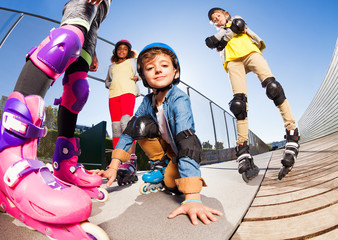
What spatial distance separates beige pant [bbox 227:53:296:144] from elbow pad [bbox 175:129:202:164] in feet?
2.92

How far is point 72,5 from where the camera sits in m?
0.90

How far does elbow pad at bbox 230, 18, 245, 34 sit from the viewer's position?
1759mm

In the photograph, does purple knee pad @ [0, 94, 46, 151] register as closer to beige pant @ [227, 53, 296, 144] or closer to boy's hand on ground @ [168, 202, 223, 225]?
boy's hand on ground @ [168, 202, 223, 225]

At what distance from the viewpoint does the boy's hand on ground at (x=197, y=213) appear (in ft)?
2.18

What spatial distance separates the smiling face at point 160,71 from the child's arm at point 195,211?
740 millimetres

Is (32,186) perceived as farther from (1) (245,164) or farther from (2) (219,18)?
(2) (219,18)

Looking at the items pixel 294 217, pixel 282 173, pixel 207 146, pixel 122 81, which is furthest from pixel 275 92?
pixel 207 146

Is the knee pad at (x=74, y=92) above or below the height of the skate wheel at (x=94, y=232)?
above

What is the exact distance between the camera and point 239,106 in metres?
1.63

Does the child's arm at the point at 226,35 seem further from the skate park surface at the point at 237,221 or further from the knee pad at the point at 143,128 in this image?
the skate park surface at the point at 237,221

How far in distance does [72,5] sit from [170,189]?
4.13 ft

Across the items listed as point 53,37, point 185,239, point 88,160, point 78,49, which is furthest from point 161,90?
point 88,160

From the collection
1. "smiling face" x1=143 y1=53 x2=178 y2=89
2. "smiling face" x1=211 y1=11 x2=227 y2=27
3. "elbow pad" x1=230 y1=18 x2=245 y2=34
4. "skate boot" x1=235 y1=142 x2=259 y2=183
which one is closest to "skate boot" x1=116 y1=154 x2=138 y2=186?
"smiling face" x1=143 y1=53 x2=178 y2=89

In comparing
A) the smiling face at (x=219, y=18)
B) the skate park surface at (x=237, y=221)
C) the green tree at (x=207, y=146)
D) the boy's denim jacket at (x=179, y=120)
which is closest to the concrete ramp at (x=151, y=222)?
the skate park surface at (x=237, y=221)
